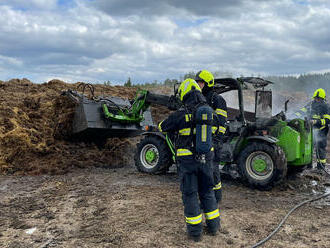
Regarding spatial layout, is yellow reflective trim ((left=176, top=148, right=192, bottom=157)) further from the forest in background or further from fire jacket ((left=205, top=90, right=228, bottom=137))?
the forest in background

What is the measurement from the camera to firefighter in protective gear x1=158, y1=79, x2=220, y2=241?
4.38 m

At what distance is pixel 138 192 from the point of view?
6473 mm

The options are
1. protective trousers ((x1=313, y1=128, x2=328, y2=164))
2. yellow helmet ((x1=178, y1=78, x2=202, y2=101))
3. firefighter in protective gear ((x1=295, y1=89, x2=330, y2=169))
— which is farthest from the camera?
firefighter in protective gear ((x1=295, y1=89, x2=330, y2=169))

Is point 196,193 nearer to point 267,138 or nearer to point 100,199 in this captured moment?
point 100,199

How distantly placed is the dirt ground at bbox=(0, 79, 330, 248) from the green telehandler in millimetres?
358

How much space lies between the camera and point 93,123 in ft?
27.5

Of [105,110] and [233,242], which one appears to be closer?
[233,242]

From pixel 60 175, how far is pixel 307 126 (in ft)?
18.3

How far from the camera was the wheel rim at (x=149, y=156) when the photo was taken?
8.02 metres

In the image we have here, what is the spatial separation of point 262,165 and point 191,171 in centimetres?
288

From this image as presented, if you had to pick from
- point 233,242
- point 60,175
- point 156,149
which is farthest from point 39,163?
point 233,242

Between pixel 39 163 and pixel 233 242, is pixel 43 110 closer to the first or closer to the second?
pixel 39 163

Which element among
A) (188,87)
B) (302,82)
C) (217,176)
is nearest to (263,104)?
(217,176)

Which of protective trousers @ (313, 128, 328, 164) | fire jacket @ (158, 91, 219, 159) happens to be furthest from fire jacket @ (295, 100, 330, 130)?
fire jacket @ (158, 91, 219, 159)
